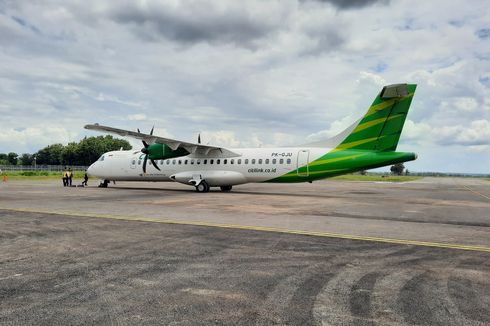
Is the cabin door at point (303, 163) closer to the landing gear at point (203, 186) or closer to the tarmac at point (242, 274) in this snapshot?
the landing gear at point (203, 186)

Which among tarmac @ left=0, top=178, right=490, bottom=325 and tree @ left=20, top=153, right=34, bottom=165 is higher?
tree @ left=20, top=153, right=34, bottom=165

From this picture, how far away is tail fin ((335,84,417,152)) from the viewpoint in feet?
70.7

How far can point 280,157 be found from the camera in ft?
82.2

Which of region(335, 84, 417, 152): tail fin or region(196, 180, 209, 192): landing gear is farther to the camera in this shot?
region(196, 180, 209, 192): landing gear

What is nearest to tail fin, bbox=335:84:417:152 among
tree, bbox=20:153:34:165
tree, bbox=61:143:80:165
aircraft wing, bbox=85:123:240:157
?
aircraft wing, bbox=85:123:240:157

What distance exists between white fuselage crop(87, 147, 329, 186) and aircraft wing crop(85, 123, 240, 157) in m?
0.42

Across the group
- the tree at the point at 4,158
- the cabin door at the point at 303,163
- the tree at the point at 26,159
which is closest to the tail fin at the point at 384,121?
the cabin door at the point at 303,163

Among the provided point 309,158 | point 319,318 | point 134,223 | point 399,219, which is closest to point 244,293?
point 319,318

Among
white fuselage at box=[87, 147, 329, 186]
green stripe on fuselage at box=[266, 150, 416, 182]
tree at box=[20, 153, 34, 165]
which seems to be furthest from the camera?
tree at box=[20, 153, 34, 165]

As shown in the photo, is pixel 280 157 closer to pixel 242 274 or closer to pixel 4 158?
pixel 242 274

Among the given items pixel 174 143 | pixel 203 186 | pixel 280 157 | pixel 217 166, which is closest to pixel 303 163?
pixel 280 157

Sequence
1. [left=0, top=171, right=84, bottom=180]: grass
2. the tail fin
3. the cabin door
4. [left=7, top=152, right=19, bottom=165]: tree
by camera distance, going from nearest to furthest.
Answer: the tail fin < the cabin door < [left=0, top=171, right=84, bottom=180]: grass < [left=7, top=152, right=19, bottom=165]: tree

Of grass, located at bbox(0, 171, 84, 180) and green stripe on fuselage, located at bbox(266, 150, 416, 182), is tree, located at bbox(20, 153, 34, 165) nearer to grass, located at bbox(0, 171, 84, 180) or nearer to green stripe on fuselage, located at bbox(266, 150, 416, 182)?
grass, located at bbox(0, 171, 84, 180)

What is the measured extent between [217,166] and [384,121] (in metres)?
12.4
